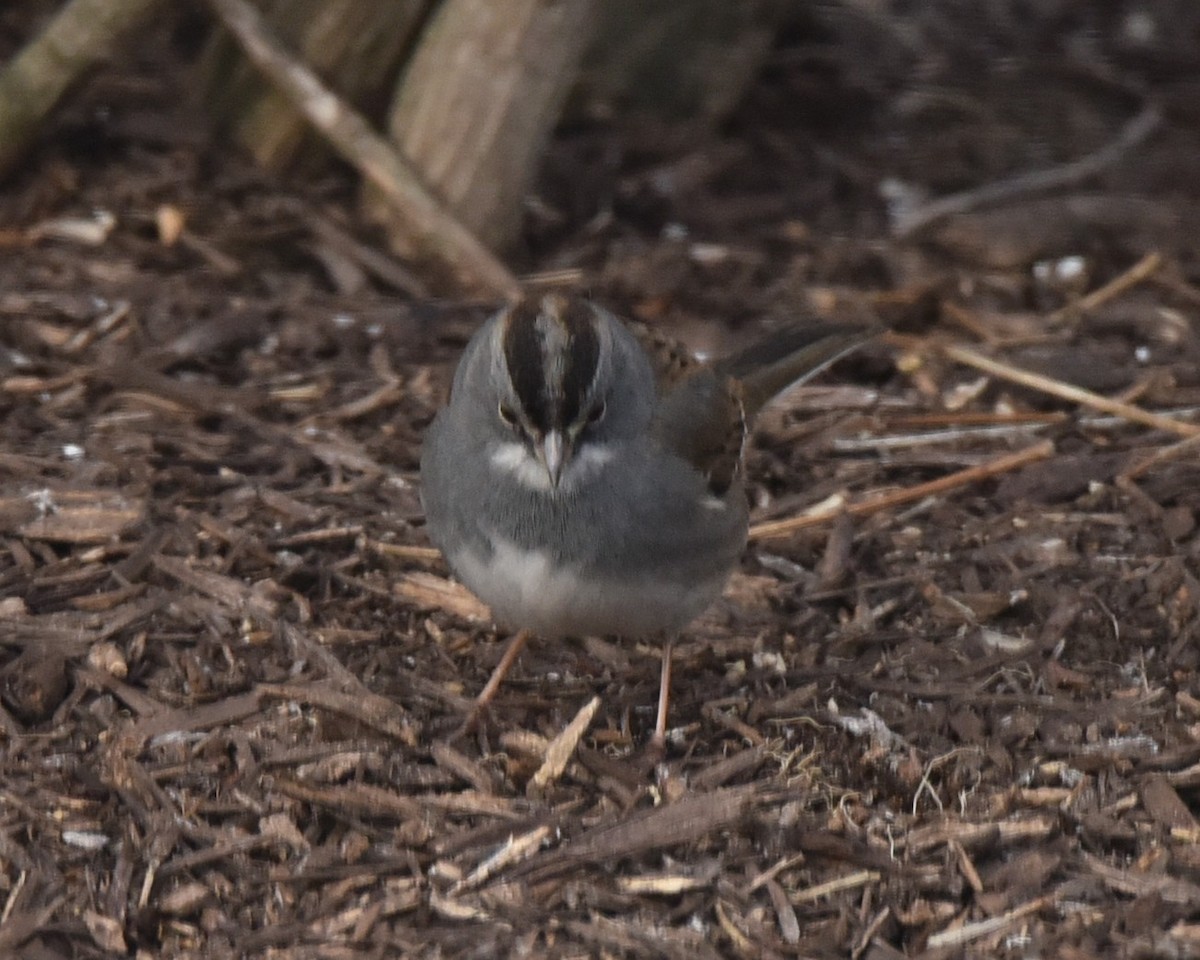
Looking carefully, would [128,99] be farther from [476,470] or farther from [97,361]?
[476,470]

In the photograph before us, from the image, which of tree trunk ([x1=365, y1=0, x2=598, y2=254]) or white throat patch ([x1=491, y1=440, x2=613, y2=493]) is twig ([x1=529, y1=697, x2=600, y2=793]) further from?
tree trunk ([x1=365, y1=0, x2=598, y2=254])

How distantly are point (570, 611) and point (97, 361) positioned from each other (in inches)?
99.2

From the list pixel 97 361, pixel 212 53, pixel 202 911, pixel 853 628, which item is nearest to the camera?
pixel 202 911

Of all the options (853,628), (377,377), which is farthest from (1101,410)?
(377,377)

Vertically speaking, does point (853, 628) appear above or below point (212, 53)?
below

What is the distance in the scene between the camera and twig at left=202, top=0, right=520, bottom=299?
6.69 m

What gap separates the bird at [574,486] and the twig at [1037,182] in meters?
3.41

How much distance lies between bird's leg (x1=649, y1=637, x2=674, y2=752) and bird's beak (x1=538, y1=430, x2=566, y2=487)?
683 millimetres

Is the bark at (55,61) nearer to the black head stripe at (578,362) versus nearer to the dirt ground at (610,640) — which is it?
the dirt ground at (610,640)

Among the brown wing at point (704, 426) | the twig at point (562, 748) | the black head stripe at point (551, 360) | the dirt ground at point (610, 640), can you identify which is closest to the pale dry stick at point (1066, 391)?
the dirt ground at point (610, 640)

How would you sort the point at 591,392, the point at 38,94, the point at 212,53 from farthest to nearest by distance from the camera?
1. the point at 212,53
2. the point at 38,94
3. the point at 591,392

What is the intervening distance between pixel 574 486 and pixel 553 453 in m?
0.11

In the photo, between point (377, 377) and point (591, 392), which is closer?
point (591, 392)

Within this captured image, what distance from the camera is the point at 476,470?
4.31 meters
